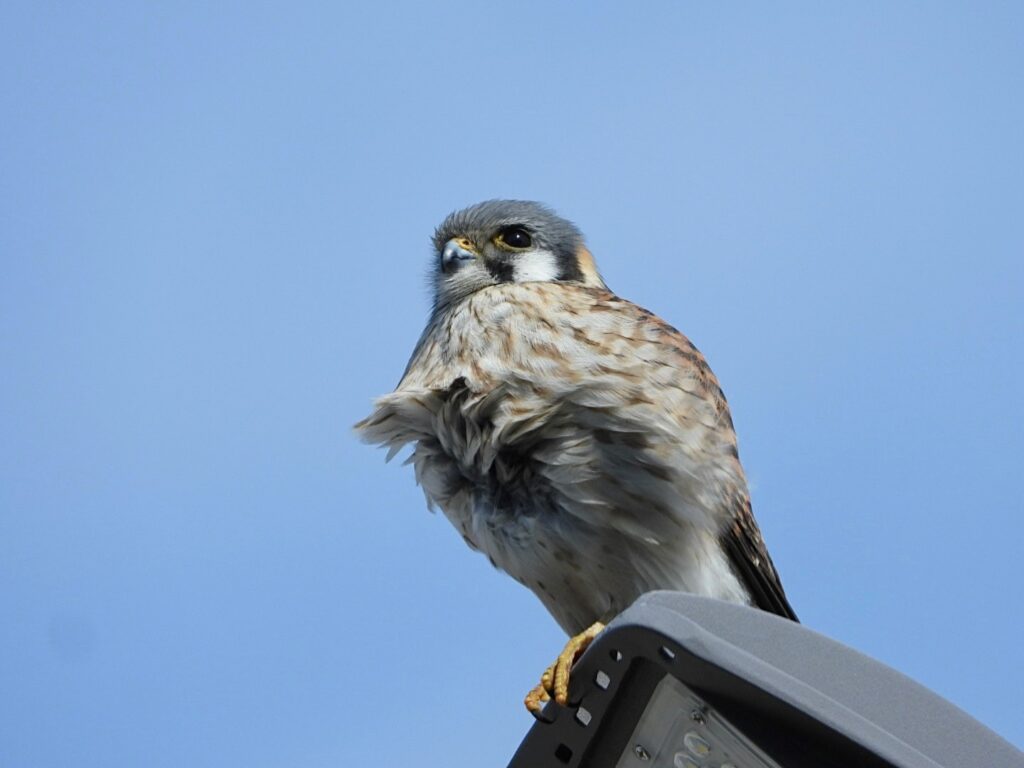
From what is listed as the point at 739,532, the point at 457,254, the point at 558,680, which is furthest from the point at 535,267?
the point at 558,680

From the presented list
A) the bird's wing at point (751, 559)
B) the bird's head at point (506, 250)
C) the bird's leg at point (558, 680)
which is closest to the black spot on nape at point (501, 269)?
the bird's head at point (506, 250)

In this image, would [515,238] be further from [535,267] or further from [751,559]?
[751,559]

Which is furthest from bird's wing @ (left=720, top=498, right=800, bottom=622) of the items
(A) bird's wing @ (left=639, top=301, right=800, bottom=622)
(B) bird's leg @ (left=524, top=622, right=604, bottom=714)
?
(B) bird's leg @ (left=524, top=622, right=604, bottom=714)

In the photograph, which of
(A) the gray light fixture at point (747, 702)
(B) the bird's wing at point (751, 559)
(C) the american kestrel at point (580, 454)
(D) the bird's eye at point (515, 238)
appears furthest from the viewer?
(D) the bird's eye at point (515, 238)

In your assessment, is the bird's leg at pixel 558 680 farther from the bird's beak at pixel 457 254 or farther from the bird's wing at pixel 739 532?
the bird's beak at pixel 457 254

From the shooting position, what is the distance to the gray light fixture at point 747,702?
159 cm

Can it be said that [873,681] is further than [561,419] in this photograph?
No

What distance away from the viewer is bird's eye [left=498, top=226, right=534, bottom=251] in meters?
4.29

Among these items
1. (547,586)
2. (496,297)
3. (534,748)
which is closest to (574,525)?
(547,586)

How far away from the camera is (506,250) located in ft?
14.0

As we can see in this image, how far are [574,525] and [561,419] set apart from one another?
0.25 meters

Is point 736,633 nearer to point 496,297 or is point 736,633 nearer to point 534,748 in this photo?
point 534,748

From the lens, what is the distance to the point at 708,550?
3.29 m

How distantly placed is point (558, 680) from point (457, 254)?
223cm
